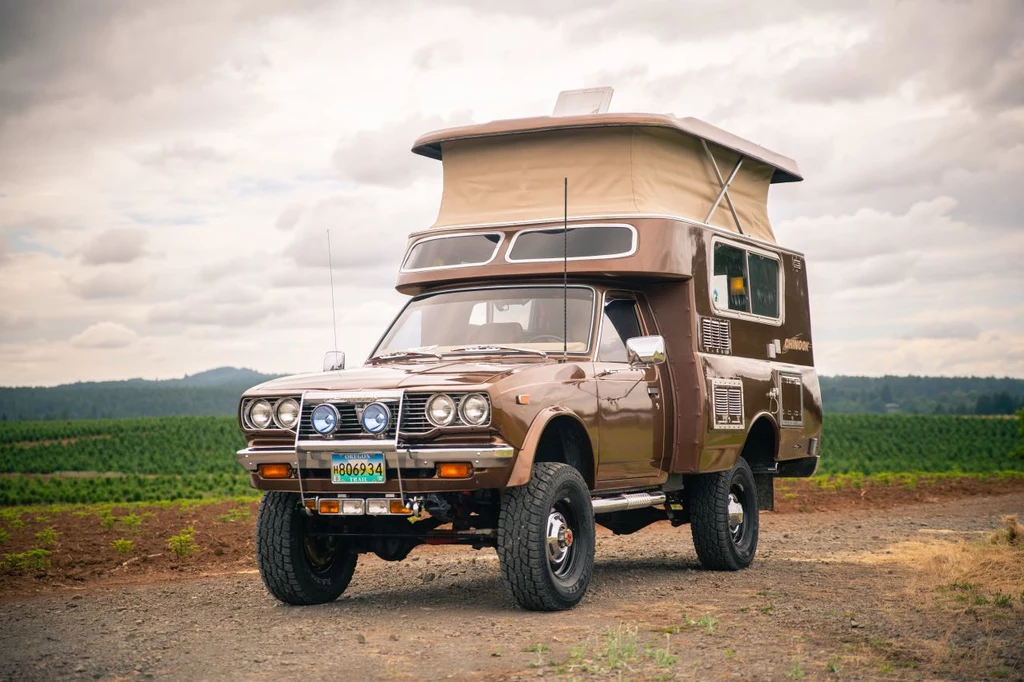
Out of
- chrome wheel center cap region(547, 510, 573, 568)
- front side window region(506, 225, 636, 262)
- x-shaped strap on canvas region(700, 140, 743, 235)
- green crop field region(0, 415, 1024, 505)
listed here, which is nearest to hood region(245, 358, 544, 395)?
chrome wheel center cap region(547, 510, 573, 568)

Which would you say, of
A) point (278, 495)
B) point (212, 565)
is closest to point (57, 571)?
point (212, 565)

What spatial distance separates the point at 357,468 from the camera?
8391 mm

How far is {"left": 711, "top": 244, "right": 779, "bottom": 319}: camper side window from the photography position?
450 inches

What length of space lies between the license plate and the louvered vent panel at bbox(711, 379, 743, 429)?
366cm

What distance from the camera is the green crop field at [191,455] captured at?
3350cm

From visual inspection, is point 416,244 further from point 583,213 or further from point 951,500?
point 951,500

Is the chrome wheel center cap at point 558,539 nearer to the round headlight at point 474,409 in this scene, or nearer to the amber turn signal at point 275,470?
the round headlight at point 474,409

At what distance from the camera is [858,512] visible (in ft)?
62.5

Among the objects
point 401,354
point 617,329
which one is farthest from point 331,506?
point 617,329

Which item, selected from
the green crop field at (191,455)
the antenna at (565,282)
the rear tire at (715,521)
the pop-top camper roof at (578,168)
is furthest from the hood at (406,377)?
the green crop field at (191,455)

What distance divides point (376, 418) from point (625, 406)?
2.35 meters

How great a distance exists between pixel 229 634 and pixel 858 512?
13.0 m

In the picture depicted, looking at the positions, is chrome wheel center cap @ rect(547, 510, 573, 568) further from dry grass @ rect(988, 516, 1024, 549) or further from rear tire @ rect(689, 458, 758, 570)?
dry grass @ rect(988, 516, 1024, 549)

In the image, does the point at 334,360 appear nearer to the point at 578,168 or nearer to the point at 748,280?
the point at 578,168
